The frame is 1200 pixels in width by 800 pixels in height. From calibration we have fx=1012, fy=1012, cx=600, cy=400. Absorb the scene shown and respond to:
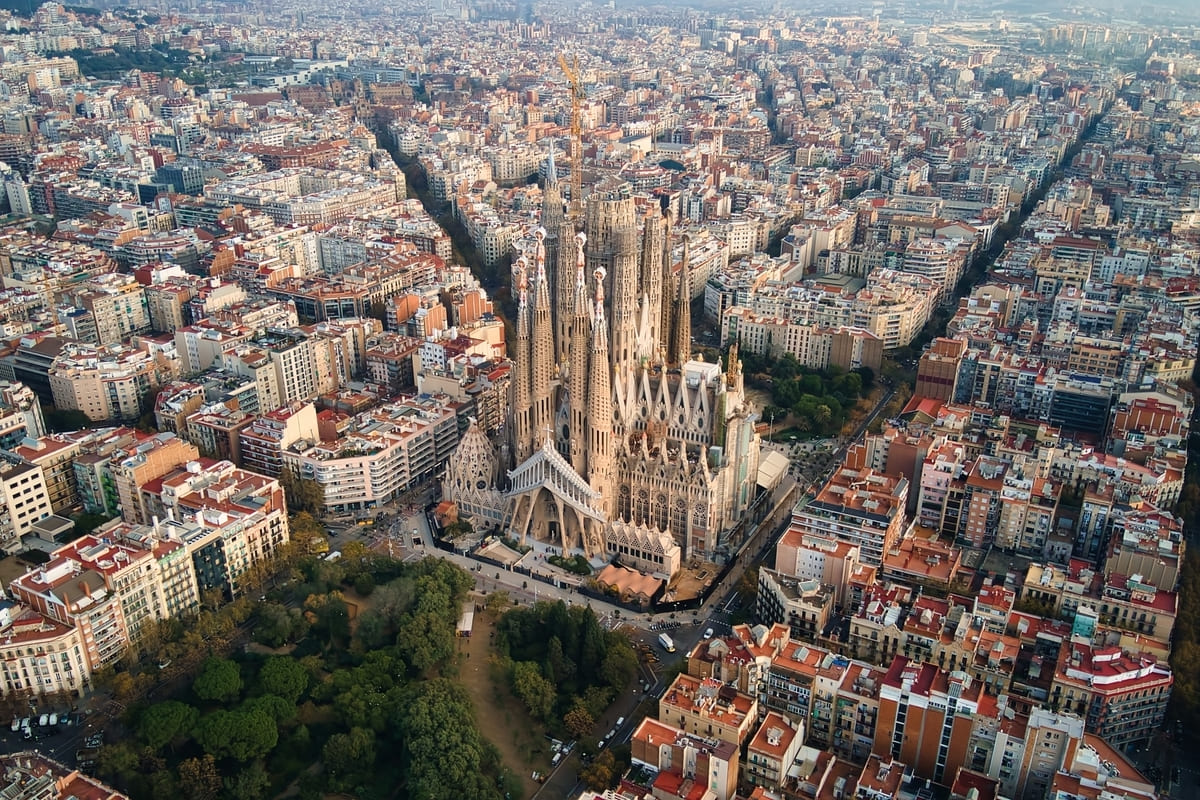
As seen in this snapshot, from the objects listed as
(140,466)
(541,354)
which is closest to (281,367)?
(140,466)

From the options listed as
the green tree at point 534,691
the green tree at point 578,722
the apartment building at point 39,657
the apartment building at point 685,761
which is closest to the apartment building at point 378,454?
the apartment building at point 39,657

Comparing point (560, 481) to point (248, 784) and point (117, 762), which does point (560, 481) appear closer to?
point (248, 784)

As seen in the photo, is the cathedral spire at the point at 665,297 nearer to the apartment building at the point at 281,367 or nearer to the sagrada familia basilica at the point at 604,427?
the sagrada familia basilica at the point at 604,427

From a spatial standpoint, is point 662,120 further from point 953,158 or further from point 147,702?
point 147,702

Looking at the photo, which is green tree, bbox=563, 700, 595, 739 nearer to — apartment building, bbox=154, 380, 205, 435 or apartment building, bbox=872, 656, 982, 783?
apartment building, bbox=872, 656, 982, 783

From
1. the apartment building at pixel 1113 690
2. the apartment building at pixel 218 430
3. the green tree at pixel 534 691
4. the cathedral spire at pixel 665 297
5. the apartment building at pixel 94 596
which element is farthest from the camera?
the apartment building at pixel 218 430

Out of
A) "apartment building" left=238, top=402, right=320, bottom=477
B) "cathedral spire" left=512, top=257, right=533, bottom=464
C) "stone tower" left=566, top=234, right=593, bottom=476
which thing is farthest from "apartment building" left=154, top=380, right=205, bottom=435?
"stone tower" left=566, top=234, right=593, bottom=476
